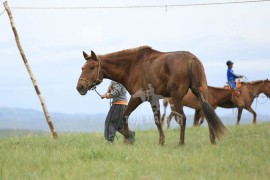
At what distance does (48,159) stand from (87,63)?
11.1 feet

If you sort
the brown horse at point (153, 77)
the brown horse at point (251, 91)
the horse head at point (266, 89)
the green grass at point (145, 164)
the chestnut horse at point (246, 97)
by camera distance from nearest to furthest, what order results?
1. the green grass at point (145, 164)
2. the brown horse at point (153, 77)
3. the chestnut horse at point (246, 97)
4. the brown horse at point (251, 91)
5. the horse head at point (266, 89)

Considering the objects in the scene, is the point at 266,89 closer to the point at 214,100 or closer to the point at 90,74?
the point at 214,100

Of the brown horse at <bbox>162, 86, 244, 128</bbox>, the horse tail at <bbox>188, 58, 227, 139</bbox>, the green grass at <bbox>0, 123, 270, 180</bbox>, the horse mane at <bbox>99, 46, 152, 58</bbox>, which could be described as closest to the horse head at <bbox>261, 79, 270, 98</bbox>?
the brown horse at <bbox>162, 86, 244, 128</bbox>

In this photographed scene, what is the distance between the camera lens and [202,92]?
1157 cm

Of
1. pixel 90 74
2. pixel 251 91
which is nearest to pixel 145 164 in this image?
pixel 90 74

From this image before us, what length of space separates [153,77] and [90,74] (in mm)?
1620

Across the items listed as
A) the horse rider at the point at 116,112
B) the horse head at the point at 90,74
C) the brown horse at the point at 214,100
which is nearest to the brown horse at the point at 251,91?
the brown horse at the point at 214,100

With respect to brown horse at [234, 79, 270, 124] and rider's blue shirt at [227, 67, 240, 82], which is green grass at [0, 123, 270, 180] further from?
brown horse at [234, 79, 270, 124]

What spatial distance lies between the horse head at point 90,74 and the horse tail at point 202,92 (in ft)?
8.12

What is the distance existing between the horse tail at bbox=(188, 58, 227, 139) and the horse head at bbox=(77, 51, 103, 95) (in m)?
2.47

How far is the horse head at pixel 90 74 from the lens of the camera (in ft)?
40.8

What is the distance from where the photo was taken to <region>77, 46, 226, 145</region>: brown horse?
1141 centimetres

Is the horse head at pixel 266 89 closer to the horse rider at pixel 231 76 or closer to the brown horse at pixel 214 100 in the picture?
the brown horse at pixel 214 100

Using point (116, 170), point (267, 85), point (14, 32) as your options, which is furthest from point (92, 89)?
point (267, 85)
